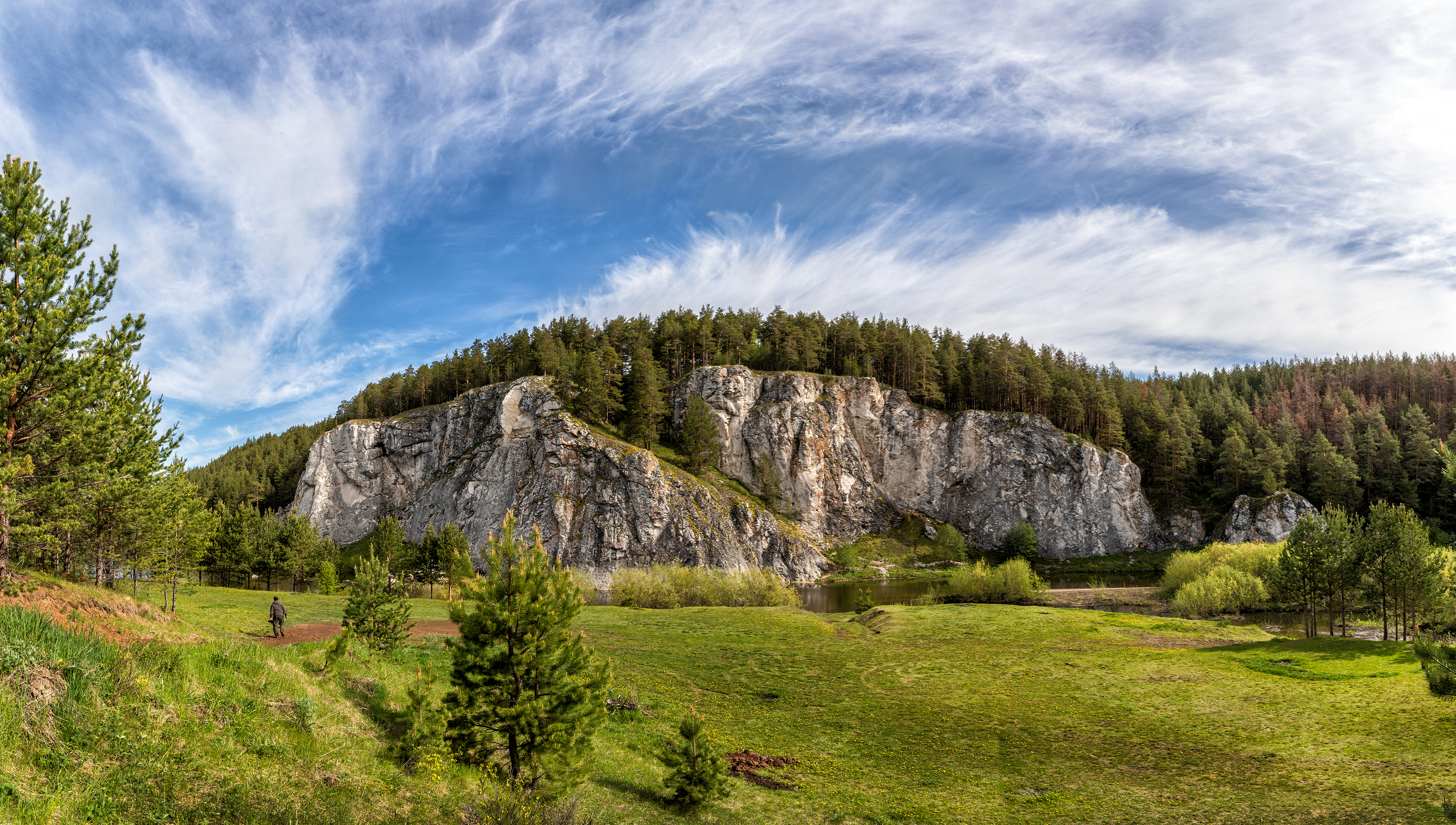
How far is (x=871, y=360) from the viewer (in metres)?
128

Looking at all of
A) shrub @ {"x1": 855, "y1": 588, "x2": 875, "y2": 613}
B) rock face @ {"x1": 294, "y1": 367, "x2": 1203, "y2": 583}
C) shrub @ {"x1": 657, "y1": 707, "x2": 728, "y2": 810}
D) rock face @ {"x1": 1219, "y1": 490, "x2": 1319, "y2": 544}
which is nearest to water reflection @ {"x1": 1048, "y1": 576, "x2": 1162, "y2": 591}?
rock face @ {"x1": 294, "y1": 367, "x2": 1203, "y2": 583}

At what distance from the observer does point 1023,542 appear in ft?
322

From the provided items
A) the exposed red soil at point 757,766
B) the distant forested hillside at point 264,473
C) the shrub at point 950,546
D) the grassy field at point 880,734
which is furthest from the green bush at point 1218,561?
the distant forested hillside at point 264,473

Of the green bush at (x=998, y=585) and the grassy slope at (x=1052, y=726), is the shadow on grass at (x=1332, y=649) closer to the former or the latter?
the grassy slope at (x=1052, y=726)

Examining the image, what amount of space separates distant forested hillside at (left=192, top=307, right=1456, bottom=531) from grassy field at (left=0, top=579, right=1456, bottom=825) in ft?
247

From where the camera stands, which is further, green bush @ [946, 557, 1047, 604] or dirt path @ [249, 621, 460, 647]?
green bush @ [946, 557, 1047, 604]

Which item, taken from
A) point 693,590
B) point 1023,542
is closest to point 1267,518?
point 1023,542

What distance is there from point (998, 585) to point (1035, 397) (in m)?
66.9

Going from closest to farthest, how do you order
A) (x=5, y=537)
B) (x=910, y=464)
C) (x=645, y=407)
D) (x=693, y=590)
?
(x=5, y=537), (x=693, y=590), (x=645, y=407), (x=910, y=464)

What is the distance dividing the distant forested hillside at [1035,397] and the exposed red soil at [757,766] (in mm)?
83501

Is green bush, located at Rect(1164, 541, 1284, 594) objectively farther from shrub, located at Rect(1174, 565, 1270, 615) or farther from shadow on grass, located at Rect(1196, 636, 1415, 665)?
shadow on grass, located at Rect(1196, 636, 1415, 665)

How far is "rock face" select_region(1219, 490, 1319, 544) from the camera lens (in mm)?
95125

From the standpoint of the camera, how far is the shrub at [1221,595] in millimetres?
54500

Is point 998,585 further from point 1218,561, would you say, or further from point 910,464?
point 910,464
